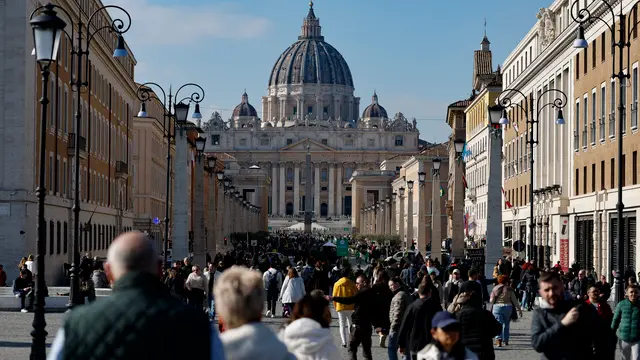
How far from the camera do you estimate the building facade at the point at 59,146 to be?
120ft

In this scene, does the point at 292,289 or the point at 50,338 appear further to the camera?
the point at 292,289

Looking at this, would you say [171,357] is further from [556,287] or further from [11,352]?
[11,352]

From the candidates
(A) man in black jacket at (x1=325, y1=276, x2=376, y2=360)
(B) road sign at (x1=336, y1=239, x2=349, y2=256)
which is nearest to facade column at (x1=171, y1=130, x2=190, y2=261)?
(B) road sign at (x1=336, y1=239, x2=349, y2=256)

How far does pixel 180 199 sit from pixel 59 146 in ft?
20.4

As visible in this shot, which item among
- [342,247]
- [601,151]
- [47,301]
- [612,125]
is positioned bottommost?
[47,301]

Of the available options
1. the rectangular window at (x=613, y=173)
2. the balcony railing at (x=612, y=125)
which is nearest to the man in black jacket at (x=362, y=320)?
the balcony railing at (x=612, y=125)

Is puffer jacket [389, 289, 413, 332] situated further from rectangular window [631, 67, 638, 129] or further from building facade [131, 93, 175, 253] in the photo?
building facade [131, 93, 175, 253]

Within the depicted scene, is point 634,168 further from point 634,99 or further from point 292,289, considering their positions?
point 292,289

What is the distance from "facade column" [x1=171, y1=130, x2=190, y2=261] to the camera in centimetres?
3944

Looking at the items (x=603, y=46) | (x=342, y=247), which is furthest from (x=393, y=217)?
(x=603, y=46)

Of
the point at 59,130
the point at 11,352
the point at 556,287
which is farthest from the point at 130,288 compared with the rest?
the point at 59,130

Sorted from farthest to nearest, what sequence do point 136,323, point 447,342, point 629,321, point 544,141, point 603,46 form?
point 544,141 → point 603,46 → point 629,321 → point 447,342 → point 136,323

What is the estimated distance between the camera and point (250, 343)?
21.2 feet

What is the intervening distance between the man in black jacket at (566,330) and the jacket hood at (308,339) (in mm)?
1537
